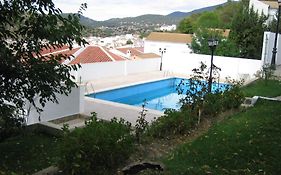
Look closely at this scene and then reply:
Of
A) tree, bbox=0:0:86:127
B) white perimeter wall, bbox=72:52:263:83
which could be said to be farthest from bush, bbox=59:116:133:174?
white perimeter wall, bbox=72:52:263:83

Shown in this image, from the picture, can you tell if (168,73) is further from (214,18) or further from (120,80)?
(214,18)

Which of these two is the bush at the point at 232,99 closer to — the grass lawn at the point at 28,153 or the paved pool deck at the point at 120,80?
the grass lawn at the point at 28,153

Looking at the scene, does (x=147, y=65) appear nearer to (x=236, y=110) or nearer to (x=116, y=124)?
(x=236, y=110)

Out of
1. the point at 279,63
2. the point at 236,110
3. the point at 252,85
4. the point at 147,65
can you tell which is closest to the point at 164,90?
the point at 147,65

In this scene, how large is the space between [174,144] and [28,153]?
2.82 m

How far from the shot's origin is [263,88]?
1455cm

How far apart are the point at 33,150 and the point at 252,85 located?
11.5 m

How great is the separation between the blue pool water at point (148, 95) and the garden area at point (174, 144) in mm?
7918

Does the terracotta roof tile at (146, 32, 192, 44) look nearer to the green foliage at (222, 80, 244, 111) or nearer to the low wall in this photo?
the low wall

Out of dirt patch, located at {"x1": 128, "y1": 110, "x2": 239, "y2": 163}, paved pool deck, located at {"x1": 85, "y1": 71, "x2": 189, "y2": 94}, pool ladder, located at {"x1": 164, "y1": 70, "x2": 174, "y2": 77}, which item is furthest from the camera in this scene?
pool ladder, located at {"x1": 164, "y1": 70, "x2": 174, "y2": 77}

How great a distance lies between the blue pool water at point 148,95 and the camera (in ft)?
57.0

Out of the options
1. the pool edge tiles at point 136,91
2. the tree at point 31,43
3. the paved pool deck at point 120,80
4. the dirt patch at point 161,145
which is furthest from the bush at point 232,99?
the paved pool deck at point 120,80

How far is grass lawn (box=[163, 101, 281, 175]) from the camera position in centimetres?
496

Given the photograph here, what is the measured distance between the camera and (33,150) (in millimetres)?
6895
